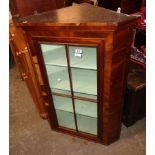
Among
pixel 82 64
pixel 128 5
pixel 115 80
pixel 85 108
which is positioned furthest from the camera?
pixel 128 5

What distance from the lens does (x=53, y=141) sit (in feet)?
5.81

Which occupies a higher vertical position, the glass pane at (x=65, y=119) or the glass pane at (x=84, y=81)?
the glass pane at (x=84, y=81)

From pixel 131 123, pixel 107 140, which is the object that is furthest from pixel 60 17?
pixel 131 123

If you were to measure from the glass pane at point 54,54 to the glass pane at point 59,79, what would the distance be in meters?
0.09

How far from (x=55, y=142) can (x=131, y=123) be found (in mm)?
816

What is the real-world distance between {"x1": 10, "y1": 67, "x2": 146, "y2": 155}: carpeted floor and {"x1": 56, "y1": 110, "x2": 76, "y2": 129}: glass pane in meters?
0.13

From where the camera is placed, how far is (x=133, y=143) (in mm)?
1683

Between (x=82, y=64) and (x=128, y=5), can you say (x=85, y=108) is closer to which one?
(x=82, y=64)

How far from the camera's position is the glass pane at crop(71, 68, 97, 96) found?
1.44 metres

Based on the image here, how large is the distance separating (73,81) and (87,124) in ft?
1.59

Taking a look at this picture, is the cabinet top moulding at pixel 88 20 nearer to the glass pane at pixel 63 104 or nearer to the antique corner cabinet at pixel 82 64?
the antique corner cabinet at pixel 82 64

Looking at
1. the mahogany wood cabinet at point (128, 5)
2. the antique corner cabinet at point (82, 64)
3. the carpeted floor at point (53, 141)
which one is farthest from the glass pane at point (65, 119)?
the mahogany wood cabinet at point (128, 5)

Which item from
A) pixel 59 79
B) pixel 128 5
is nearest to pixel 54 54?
pixel 59 79

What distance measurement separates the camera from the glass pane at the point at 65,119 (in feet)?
5.66
